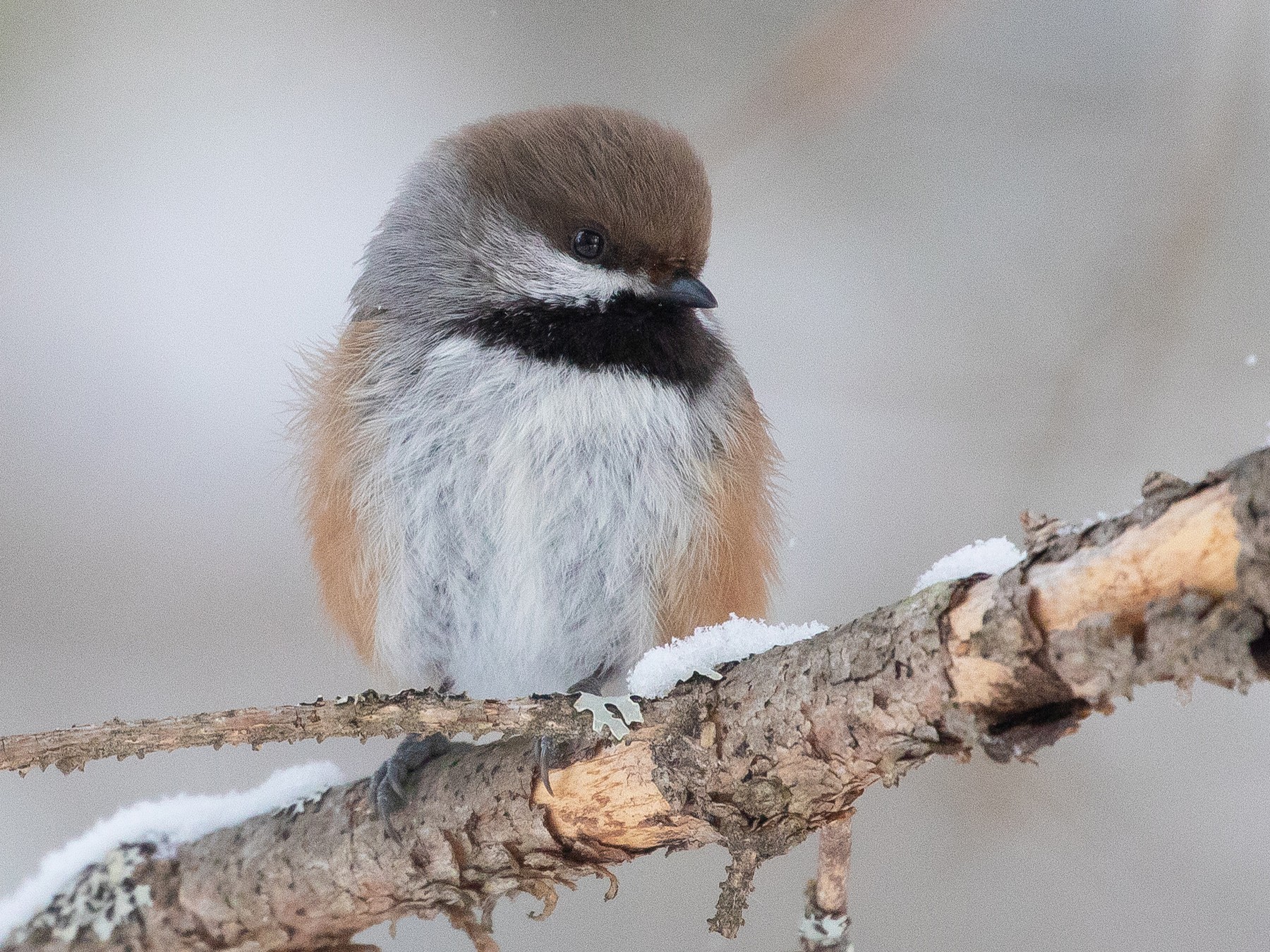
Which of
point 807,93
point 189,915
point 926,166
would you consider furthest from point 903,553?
point 189,915

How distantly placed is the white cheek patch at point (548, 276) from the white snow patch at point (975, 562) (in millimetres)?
1064

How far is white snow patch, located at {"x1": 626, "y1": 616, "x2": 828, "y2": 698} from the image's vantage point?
1746 mm

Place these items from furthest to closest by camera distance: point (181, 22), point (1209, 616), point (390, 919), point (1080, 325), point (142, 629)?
point (181, 22) < point (142, 629) < point (1080, 325) < point (390, 919) < point (1209, 616)

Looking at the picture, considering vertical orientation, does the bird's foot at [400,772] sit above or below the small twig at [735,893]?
above

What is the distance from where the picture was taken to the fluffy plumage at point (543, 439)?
2.21m

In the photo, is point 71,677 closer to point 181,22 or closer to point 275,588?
point 275,588

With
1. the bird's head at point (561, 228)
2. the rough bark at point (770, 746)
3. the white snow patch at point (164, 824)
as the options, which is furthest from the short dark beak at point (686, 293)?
the white snow patch at point (164, 824)

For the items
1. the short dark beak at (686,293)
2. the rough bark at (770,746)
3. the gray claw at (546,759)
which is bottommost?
the rough bark at (770,746)

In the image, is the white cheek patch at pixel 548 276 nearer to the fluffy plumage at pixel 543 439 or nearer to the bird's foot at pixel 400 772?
the fluffy plumage at pixel 543 439

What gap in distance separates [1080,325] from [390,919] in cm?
245

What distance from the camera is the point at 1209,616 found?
106 centimetres

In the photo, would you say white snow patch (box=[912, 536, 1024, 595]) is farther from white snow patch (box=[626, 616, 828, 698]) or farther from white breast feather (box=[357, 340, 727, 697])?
white breast feather (box=[357, 340, 727, 697])

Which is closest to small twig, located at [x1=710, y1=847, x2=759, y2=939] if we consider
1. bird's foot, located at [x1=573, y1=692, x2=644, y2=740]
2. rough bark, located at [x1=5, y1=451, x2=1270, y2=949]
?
rough bark, located at [x1=5, y1=451, x2=1270, y2=949]

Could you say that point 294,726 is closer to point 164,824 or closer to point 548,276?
point 164,824
